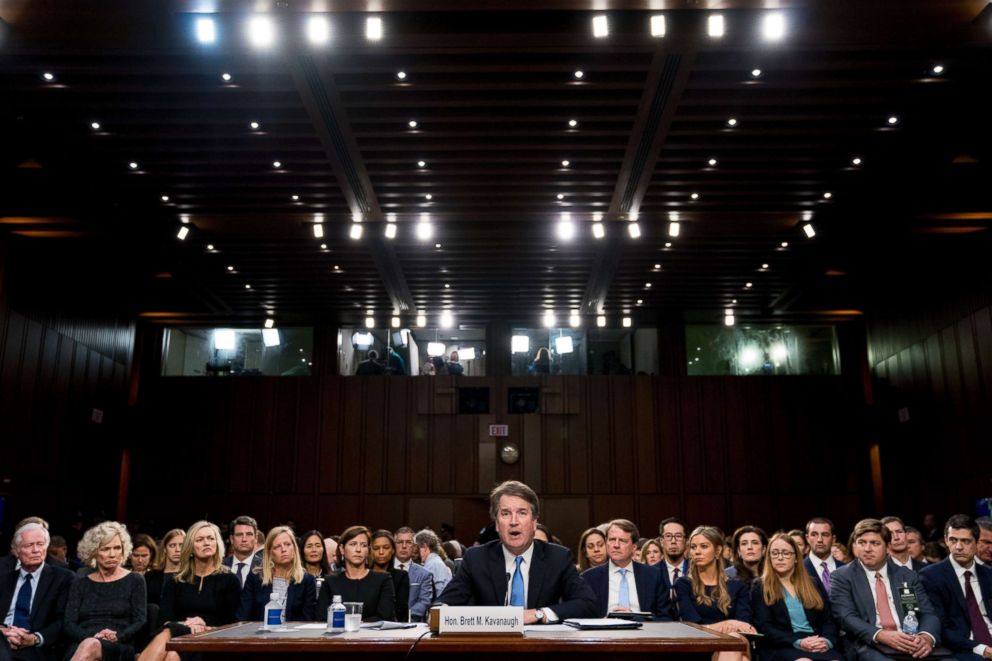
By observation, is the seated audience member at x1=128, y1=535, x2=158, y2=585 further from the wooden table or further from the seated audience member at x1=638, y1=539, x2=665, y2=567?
the wooden table

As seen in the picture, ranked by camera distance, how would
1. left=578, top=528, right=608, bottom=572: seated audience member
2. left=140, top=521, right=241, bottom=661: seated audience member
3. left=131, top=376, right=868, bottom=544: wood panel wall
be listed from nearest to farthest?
left=140, top=521, right=241, bottom=661: seated audience member
left=578, top=528, right=608, bottom=572: seated audience member
left=131, top=376, right=868, bottom=544: wood panel wall

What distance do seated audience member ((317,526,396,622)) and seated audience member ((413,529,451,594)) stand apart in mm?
2113

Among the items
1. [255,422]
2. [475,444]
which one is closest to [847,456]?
[475,444]

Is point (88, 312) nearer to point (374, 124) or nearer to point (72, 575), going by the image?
point (374, 124)

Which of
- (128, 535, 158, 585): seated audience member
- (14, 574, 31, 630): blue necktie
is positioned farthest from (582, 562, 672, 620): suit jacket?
(128, 535, 158, 585): seated audience member

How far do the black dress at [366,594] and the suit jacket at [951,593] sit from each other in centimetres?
352

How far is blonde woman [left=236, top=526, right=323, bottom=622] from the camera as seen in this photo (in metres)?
5.45

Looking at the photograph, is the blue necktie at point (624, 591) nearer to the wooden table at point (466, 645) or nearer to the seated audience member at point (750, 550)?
the seated audience member at point (750, 550)

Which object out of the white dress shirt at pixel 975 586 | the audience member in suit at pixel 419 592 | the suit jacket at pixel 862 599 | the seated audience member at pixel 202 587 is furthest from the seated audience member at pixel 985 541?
the seated audience member at pixel 202 587

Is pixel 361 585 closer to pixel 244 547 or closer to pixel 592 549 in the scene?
pixel 244 547

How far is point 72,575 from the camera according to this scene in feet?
17.8

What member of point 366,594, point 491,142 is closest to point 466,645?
point 366,594

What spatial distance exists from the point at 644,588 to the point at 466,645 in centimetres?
278

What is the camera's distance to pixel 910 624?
499 centimetres
